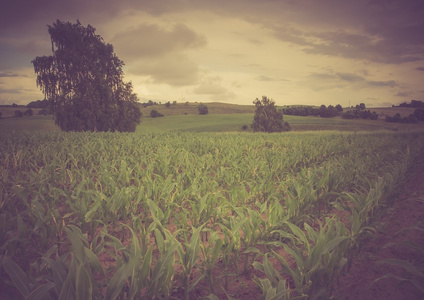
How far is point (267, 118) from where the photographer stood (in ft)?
163

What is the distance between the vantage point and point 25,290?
4.75 feet

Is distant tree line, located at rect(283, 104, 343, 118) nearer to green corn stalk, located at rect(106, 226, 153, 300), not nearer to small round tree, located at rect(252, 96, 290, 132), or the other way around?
small round tree, located at rect(252, 96, 290, 132)

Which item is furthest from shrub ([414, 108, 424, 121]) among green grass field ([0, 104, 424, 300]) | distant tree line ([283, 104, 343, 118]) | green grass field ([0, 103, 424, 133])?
green grass field ([0, 104, 424, 300])

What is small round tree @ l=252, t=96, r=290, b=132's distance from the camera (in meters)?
49.5

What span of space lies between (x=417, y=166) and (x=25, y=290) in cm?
1164

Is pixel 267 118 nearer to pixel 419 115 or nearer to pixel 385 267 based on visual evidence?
pixel 385 267

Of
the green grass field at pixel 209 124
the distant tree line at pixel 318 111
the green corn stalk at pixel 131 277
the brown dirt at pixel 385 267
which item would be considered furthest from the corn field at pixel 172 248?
the distant tree line at pixel 318 111

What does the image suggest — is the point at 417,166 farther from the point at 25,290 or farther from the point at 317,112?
the point at 317,112

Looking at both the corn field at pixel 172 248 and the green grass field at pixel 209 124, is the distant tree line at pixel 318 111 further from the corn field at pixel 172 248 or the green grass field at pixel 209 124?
the corn field at pixel 172 248

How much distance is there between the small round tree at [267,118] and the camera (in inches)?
1949

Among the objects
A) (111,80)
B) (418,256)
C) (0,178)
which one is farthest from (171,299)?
(111,80)

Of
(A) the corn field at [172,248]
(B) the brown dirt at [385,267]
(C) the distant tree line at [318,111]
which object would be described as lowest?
(B) the brown dirt at [385,267]

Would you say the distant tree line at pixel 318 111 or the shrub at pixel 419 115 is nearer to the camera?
the shrub at pixel 419 115

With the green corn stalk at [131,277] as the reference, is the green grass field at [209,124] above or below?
above
